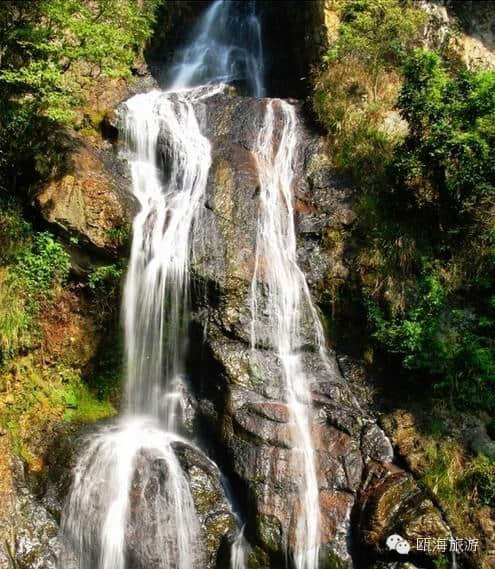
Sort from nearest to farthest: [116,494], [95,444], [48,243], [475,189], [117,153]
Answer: [116,494] → [95,444] → [475,189] → [48,243] → [117,153]

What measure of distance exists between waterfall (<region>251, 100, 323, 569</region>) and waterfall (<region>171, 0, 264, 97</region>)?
4789 millimetres

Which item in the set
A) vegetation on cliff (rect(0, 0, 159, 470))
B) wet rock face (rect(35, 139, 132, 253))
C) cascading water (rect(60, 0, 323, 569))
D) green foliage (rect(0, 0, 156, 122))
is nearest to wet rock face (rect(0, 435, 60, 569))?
cascading water (rect(60, 0, 323, 569))

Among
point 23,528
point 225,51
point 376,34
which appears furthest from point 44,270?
point 225,51

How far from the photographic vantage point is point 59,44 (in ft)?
29.1

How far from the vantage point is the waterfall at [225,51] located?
1529 centimetres

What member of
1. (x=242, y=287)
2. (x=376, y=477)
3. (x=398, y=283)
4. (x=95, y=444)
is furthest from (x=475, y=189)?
(x=95, y=444)

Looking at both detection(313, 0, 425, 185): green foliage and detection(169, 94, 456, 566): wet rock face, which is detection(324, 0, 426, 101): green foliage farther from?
detection(169, 94, 456, 566): wet rock face

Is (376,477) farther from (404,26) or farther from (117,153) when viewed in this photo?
(404,26)

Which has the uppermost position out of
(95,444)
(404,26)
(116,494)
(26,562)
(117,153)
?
(404,26)

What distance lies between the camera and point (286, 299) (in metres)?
8.50

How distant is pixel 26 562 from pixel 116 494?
1.22m

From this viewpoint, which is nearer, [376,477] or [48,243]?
[376,477]

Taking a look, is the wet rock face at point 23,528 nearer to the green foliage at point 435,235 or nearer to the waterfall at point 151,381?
the waterfall at point 151,381

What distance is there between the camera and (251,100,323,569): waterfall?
6605 millimetres
